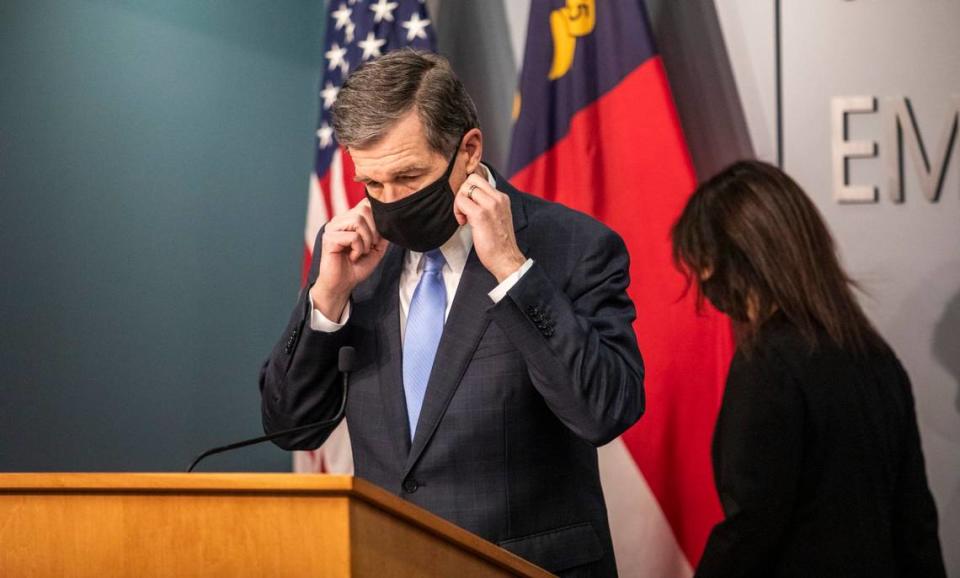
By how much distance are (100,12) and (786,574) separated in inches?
102

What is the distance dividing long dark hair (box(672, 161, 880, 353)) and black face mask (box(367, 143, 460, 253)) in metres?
0.81

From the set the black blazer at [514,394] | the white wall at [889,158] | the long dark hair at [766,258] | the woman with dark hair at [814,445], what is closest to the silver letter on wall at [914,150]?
the white wall at [889,158]

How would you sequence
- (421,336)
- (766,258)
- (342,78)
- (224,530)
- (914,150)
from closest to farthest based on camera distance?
(224,530)
(421,336)
(766,258)
(914,150)
(342,78)

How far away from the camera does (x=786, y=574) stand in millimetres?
2471

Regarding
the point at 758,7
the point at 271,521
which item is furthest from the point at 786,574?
the point at 758,7

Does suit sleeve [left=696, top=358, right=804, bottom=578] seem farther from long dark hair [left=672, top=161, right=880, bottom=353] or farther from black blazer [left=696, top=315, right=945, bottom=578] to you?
long dark hair [left=672, top=161, right=880, bottom=353]

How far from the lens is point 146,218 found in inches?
147

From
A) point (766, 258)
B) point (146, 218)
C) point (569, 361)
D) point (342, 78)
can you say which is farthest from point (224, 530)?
point (342, 78)

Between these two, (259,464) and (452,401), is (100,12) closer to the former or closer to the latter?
(259,464)

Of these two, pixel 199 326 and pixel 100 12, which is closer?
pixel 100 12

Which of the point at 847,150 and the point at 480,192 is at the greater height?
the point at 847,150

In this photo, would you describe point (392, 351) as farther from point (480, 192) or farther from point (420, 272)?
point (480, 192)

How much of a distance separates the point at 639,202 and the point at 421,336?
1.75 metres

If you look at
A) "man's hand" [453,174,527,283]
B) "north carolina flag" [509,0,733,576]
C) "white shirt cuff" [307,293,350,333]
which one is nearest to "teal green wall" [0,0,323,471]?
"north carolina flag" [509,0,733,576]
